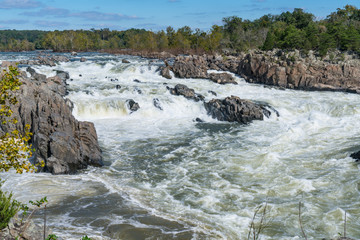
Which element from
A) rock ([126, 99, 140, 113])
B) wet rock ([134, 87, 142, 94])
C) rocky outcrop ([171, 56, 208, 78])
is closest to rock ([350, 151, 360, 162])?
rock ([126, 99, 140, 113])

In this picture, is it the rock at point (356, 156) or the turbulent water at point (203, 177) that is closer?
the turbulent water at point (203, 177)

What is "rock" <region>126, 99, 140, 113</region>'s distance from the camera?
3111 centimetres

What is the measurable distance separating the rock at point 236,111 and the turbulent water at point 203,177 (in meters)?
0.86

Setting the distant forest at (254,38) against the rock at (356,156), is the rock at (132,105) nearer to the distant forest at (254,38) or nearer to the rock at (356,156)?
the rock at (356,156)

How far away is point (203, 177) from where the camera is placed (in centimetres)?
A: 1695

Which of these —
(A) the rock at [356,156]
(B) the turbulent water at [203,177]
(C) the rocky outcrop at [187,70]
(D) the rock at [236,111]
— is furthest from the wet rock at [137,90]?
(A) the rock at [356,156]

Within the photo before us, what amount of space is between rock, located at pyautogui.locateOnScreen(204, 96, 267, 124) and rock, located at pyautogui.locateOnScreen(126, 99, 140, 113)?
715cm

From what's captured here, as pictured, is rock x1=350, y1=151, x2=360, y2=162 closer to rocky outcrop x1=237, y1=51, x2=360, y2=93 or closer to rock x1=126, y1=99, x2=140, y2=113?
rock x1=126, y1=99, x2=140, y2=113

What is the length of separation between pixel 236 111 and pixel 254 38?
209 ft

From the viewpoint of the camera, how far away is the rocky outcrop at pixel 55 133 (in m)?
16.9

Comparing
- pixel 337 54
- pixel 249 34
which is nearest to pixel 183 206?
pixel 337 54

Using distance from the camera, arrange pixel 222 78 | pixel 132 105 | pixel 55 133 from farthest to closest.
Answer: pixel 222 78 → pixel 132 105 → pixel 55 133

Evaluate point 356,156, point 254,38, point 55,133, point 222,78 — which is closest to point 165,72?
point 222,78

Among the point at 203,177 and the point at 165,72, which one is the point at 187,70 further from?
the point at 203,177
